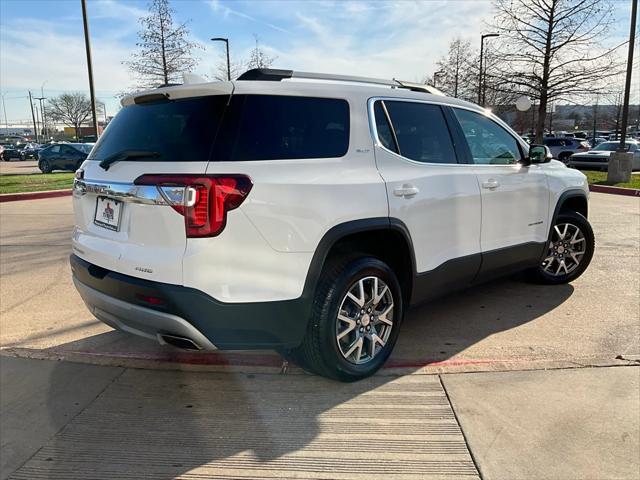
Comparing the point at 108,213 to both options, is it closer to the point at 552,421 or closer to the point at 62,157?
the point at 552,421

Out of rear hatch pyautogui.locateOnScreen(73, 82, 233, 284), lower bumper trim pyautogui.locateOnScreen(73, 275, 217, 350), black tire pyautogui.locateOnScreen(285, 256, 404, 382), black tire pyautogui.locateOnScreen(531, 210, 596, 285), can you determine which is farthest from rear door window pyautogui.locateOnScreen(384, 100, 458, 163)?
black tire pyautogui.locateOnScreen(531, 210, 596, 285)

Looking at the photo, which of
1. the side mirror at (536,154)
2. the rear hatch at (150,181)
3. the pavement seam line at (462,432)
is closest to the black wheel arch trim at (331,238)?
the rear hatch at (150,181)

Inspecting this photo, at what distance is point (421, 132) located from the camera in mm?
3826

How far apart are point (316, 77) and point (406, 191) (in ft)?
3.20

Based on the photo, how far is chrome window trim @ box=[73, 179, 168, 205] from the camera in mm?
2717

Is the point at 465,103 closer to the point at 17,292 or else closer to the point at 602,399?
the point at 602,399

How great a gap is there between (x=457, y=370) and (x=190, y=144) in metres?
2.32

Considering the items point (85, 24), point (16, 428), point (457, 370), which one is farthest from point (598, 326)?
point (85, 24)

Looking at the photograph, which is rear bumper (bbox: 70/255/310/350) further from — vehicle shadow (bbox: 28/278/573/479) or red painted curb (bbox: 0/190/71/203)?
red painted curb (bbox: 0/190/71/203)

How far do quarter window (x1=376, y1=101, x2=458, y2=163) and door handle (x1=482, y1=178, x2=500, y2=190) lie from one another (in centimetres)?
36

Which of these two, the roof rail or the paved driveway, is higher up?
the roof rail

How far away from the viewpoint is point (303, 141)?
3.06 meters

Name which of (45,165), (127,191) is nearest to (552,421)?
(127,191)

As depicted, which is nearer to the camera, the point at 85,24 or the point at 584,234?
the point at 584,234
